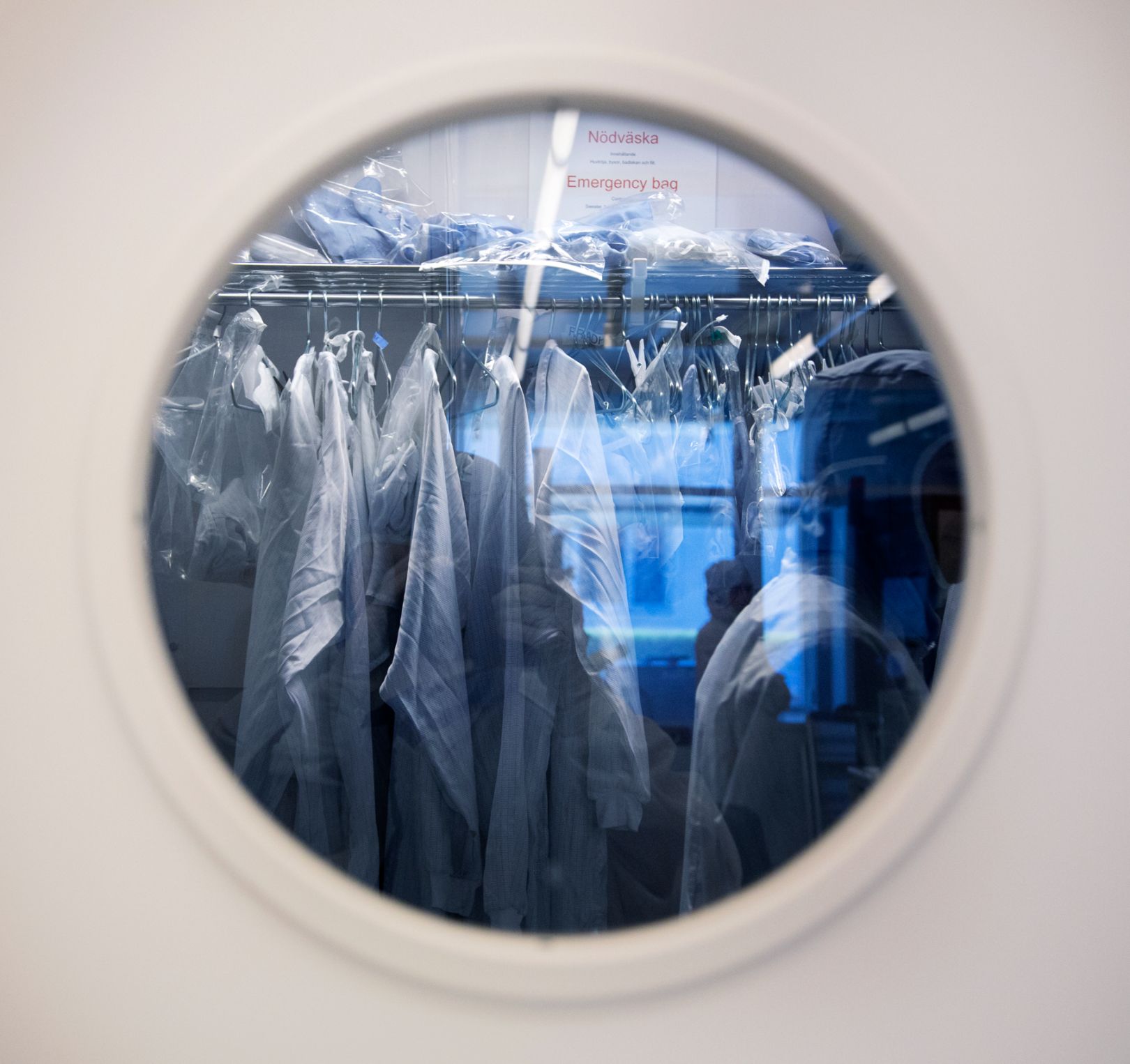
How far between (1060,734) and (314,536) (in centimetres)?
79

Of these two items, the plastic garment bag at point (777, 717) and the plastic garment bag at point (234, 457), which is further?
the plastic garment bag at point (234, 457)

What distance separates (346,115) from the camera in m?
0.40

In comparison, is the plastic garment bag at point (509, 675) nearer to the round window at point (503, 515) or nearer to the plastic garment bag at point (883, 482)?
the round window at point (503, 515)

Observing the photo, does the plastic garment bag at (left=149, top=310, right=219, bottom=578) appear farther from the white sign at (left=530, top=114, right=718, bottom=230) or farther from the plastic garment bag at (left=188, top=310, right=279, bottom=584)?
the white sign at (left=530, top=114, right=718, bottom=230)

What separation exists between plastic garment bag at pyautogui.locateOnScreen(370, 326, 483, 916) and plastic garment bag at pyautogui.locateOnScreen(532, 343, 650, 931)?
0.35ft

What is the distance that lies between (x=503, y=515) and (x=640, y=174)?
0.59 m

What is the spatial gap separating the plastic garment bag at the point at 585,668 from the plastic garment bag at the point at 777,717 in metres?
0.20

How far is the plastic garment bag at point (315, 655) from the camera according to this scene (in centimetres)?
99

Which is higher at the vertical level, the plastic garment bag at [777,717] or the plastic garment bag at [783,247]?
the plastic garment bag at [783,247]

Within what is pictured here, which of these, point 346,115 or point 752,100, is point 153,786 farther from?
point 752,100

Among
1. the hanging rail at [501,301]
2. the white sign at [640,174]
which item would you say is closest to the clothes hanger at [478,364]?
the hanging rail at [501,301]

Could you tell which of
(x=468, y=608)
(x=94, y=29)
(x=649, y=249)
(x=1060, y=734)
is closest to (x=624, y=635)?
(x=468, y=608)

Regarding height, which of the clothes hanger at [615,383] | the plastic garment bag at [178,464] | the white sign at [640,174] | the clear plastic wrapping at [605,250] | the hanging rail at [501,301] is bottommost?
the plastic garment bag at [178,464]

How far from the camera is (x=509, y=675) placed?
1.06 meters
